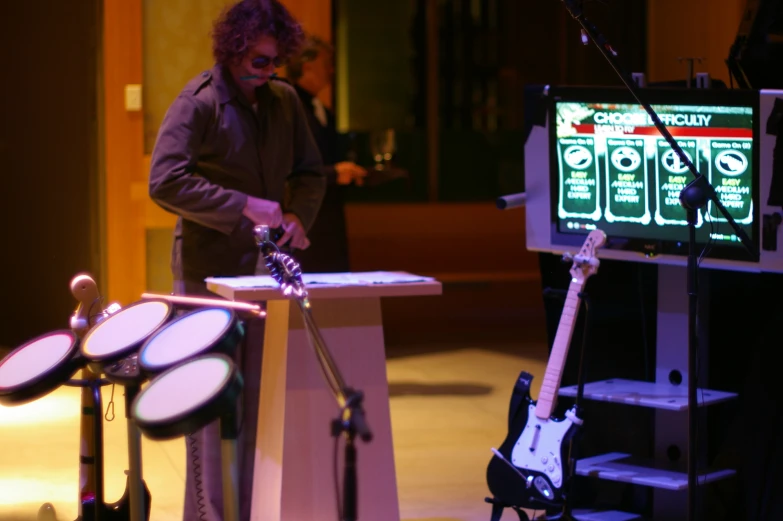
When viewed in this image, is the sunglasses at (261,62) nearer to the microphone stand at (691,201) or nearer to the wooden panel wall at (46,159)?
the microphone stand at (691,201)

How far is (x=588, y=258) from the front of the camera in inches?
135

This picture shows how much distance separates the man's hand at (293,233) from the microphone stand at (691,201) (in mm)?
1085

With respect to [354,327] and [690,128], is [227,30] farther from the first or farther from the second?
[690,128]

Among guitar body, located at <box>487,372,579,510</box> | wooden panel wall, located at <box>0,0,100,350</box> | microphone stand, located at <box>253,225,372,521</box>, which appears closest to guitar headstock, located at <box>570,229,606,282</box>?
guitar body, located at <box>487,372,579,510</box>

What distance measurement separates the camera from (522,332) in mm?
7828

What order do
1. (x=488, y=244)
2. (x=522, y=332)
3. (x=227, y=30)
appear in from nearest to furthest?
(x=227, y=30) < (x=522, y=332) < (x=488, y=244)

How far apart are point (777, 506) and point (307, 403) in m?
1.36

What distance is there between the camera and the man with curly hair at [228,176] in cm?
343

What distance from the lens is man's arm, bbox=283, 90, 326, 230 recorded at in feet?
12.4

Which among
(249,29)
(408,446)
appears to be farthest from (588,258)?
(408,446)

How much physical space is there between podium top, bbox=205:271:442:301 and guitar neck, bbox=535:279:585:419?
524 mm

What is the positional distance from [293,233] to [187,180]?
0.36 m

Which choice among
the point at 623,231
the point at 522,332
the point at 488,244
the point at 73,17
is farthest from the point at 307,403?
the point at 488,244

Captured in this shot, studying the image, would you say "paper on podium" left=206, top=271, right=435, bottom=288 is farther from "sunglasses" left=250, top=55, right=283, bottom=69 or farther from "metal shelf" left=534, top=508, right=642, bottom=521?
"metal shelf" left=534, top=508, right=642, bottom=521
